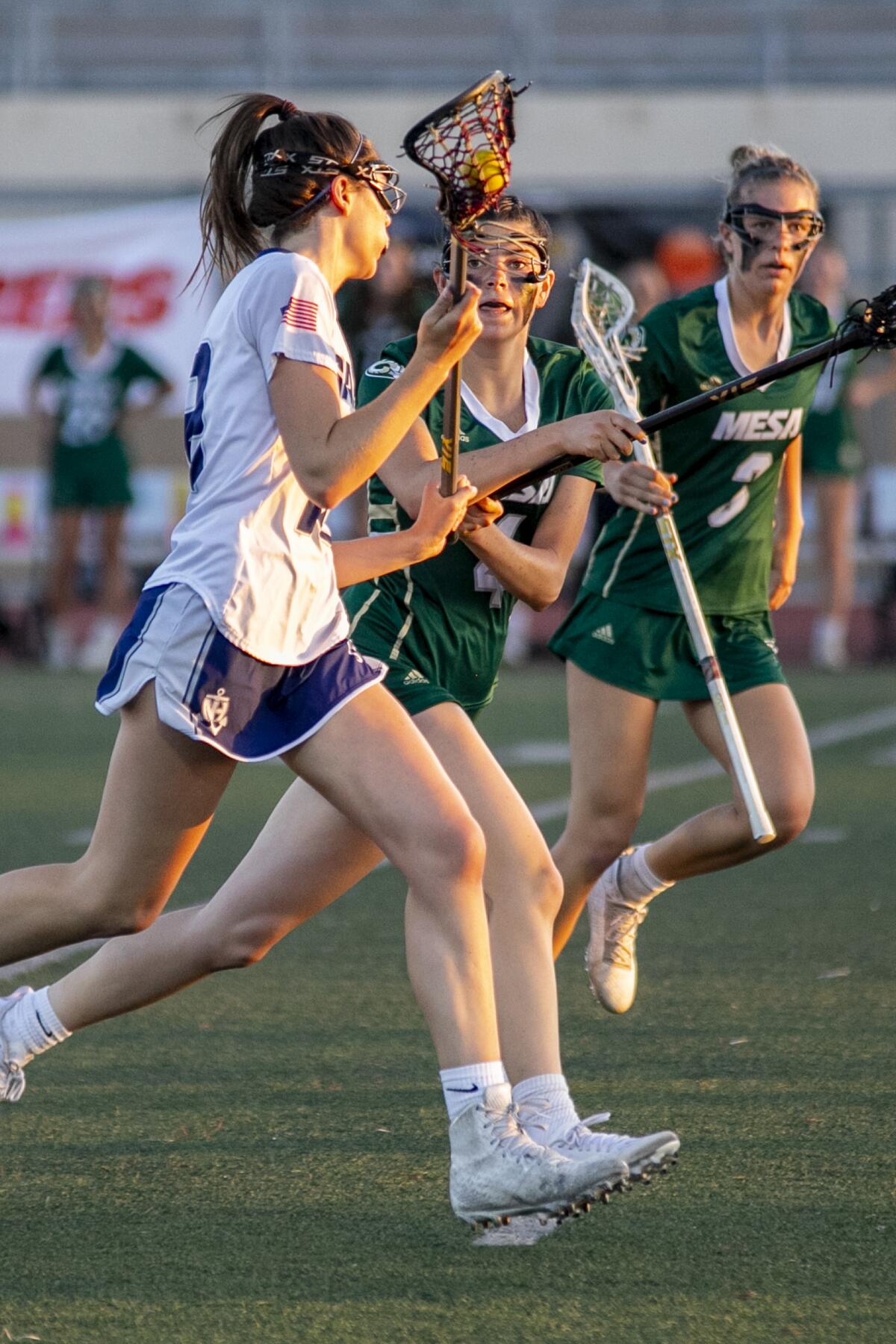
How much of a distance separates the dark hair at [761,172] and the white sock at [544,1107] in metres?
2.43

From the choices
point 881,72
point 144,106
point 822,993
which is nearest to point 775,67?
point 881,72

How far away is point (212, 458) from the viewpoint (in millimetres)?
3547

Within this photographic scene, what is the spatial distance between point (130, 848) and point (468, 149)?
1307 mm

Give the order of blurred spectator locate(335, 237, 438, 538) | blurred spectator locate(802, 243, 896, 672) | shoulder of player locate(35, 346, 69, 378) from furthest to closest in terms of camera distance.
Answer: shoulder of player locate(35, 346, 69, 378) → blurred spectator locate(802, 243, 896, 672) → blurred spectator locate(335, 237, 438, 538)

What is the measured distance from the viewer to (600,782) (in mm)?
5109

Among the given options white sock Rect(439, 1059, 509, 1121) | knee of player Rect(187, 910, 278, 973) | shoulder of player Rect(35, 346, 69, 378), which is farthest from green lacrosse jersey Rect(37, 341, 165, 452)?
white sock Rect(439, 1059, 509, 1121)

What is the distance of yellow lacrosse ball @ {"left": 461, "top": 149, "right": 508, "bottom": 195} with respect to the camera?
358cm

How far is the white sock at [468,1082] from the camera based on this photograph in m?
3.48

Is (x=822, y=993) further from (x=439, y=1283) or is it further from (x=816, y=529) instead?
(x=816, y=529)

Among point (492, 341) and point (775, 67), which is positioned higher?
point (775, 67)

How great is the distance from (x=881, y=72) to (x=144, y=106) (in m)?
6.74

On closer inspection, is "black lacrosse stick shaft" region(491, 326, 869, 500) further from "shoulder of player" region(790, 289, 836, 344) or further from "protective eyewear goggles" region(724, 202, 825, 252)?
"shoulder of player" region(790, 289, 836, 344)

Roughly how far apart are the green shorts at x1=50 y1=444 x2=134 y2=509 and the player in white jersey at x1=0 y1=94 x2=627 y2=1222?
435 inches

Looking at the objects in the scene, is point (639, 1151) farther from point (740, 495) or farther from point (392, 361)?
point (740, 495)
